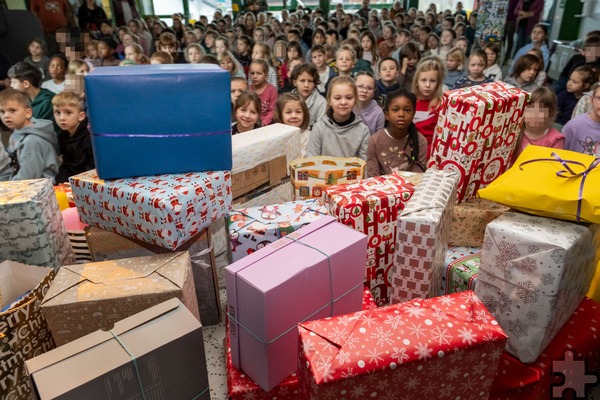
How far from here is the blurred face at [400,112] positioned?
2.53 meters

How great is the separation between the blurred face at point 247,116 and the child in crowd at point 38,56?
4.24m

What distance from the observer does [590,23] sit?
7.39m

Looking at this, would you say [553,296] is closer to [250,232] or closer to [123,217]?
[250,232]

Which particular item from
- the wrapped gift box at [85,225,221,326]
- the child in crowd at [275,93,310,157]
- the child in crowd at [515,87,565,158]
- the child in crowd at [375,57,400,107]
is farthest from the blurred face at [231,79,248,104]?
the child in crowd at [515,87,565,158]

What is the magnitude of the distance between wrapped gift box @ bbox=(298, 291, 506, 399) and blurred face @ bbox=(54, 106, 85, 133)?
8.15ft

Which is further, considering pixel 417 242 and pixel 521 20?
pixel 521 20

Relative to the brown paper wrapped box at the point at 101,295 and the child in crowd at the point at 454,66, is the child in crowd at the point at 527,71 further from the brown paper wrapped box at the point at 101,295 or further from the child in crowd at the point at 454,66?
the brown paper wrapped box at the point at 101,295

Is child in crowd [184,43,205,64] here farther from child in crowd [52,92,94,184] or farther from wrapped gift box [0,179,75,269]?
wrapped gift box [0,179,75,269]

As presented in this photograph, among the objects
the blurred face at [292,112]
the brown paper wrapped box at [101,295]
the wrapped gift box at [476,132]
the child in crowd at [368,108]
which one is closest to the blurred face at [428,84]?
the child in crowd at [368,108]

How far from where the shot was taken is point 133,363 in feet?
3.60

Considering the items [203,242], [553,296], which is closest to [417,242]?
[553,296]

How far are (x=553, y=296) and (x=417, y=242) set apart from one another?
0.45 m

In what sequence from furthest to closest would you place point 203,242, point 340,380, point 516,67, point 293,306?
1. point 516,67
2. point 203,242
3. point 293,306
4. point 340,380

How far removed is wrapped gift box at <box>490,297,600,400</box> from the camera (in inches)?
58.8
